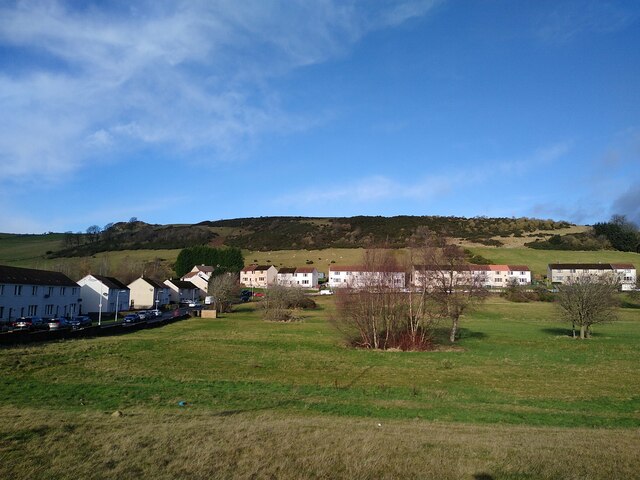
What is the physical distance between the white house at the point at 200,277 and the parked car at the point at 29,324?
254ft

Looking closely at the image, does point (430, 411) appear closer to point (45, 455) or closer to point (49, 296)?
point (45, 455)

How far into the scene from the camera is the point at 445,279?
4331 cm

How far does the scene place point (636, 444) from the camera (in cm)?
1145

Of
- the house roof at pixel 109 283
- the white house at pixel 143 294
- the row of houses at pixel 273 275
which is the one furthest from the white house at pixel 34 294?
the row of houses at pixel 273 275

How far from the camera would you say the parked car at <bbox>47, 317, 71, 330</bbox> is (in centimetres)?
5203

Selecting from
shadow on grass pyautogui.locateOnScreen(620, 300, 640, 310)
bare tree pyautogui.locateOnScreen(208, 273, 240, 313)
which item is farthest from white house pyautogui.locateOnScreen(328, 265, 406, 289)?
shadow on grass pyautogui.locateOnScreen(620, 300, 640, 310)

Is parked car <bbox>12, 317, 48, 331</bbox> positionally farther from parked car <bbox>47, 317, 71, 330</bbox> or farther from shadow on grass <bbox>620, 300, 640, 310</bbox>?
shadow on grass <bbox>620, 300, 640, 310</bbox>

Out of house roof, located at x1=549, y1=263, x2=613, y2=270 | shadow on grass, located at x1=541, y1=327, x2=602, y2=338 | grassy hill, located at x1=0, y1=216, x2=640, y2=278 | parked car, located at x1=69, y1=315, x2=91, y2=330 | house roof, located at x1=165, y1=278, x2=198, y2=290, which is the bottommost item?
parked car, located at x1=69, y1=315, x2=91, y2=330

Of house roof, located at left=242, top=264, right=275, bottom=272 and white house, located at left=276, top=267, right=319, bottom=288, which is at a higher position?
house roof, located at left=242, top=264, right=275, bottom=272

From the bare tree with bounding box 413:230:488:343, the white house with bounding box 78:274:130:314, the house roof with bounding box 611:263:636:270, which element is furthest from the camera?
the house roof with bounding box 611:263:636:270

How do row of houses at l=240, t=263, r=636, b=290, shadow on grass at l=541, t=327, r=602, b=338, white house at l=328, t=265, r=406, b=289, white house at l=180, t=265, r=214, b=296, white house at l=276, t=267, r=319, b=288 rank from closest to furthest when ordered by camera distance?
white house at l=328, t=265, r=406, b=289, row of houses at l=240, t=263, r=636, b=290, shadow on grass at l=541, t=327, r=602, b=338, white house at l=180, t=265, r=214, b=296, white house at l=276, t=267, r=319, b=288

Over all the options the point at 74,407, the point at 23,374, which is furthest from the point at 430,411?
the point at 23,374

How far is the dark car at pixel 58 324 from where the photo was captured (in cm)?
5206

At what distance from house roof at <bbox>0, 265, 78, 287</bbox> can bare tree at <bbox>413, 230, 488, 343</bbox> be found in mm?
49302
